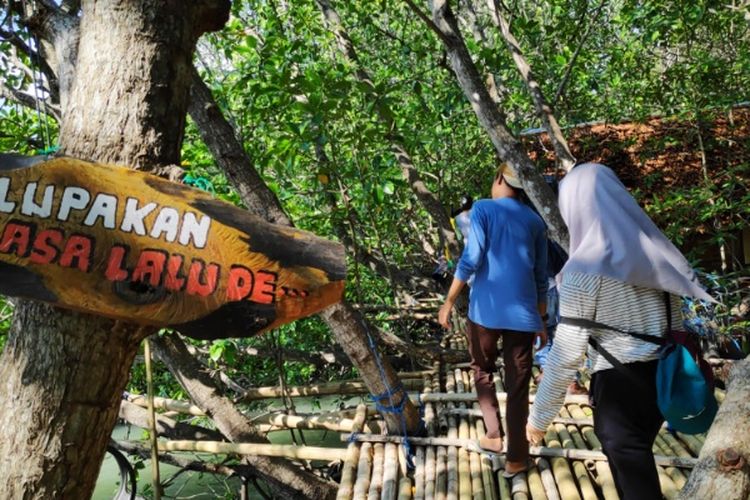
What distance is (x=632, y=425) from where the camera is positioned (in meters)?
1.81

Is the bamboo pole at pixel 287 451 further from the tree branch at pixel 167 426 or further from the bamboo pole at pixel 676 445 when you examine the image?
the bamboo pole at pixel 676 445

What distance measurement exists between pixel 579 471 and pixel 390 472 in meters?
0.91

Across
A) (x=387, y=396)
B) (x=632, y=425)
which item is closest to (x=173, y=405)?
(x=387, y=396)

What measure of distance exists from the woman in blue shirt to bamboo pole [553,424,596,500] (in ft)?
0.82

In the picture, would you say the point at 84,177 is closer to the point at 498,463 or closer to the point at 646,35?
the point at 498,463

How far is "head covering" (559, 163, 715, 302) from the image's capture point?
1762mm

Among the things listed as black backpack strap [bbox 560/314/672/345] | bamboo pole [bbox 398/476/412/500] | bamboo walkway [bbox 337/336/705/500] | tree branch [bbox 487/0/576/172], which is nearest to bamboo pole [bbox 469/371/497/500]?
bamboo walkway [bbox 337/336/705/500]

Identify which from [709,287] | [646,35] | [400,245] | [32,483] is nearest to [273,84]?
[32,483]

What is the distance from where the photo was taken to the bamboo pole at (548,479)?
8.41ft

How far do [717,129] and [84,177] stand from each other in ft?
23.8

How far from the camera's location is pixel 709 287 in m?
5.60

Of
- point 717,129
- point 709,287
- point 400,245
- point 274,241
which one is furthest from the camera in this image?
point 400,245

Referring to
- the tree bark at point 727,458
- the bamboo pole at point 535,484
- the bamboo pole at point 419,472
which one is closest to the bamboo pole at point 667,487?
the bamboo pole at point 535,484

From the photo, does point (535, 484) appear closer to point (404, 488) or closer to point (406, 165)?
point (404, 488)
